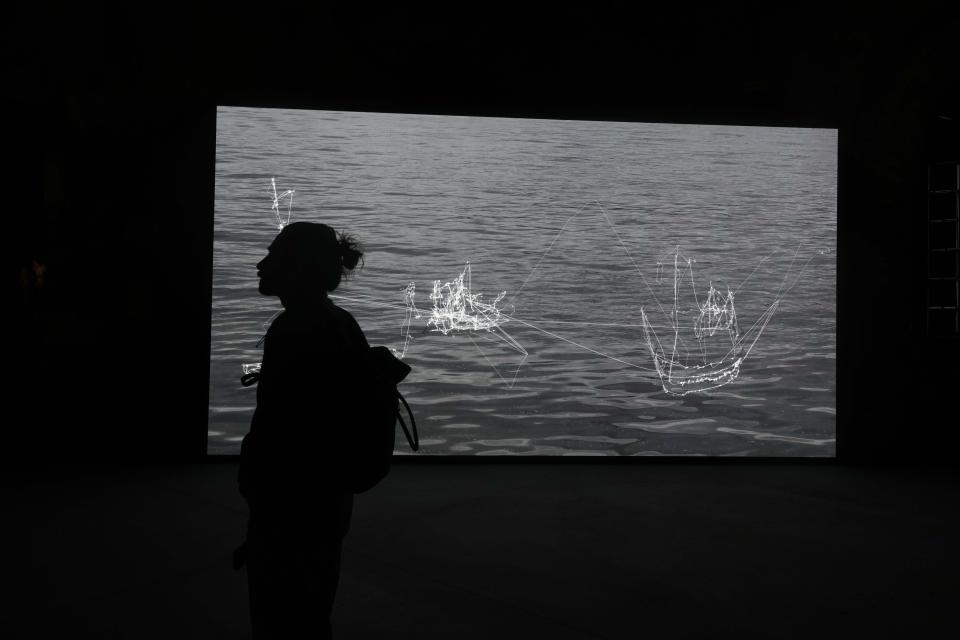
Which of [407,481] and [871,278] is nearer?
[407,481]

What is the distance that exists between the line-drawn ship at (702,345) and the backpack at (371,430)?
3062 mm

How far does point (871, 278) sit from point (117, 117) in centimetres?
465

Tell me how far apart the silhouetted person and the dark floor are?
0.79 metres

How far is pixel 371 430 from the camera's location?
49.6 inches

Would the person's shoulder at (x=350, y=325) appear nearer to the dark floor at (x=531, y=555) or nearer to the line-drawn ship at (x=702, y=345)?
the dark floor at (x=531, y=555)

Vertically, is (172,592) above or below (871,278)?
below

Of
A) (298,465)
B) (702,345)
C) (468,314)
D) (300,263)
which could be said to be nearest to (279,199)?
(468,314)

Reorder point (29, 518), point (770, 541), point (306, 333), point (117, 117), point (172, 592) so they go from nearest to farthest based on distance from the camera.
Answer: point (306, 333) < point (172, 592) < point (770, 541) < point (29, 518) < point (117, 117)

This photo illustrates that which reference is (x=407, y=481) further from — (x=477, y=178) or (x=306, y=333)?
(x=306, y=333)

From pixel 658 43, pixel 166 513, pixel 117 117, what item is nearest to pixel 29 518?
pixel 166 513

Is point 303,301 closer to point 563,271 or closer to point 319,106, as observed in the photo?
point 563,271

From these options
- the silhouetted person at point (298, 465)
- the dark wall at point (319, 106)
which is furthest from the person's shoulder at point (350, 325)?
the dark wall at point (319, 106)

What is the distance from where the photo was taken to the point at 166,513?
121 inches

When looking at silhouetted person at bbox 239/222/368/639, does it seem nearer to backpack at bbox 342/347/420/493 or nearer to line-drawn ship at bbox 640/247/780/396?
backpack at bbox 342/347/420/493
